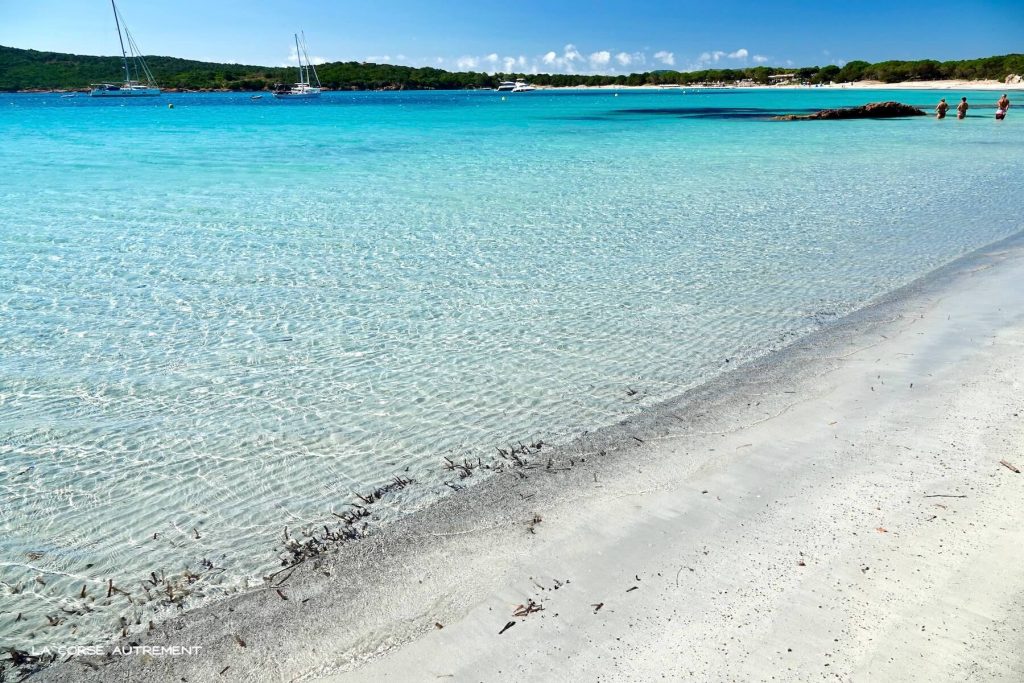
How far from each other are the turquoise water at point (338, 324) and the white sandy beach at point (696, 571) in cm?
54

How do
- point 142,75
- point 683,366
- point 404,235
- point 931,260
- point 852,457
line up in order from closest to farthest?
point 852,457 → point 683,366 → point 931,260 → point 404,235 → point 142,75

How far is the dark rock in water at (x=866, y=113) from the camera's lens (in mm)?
52219

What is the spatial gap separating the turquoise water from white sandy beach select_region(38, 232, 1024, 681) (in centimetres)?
54

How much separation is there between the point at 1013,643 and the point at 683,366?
163 inches

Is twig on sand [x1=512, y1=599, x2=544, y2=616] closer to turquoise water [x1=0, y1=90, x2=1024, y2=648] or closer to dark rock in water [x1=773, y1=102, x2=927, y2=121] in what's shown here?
turquoise water [x1=0, y1=90, x2=1024, y2=648]

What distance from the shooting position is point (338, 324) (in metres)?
8.41

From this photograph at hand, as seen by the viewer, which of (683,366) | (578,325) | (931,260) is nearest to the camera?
(683,366)

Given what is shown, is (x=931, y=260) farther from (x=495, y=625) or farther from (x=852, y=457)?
(x=495, y=625)

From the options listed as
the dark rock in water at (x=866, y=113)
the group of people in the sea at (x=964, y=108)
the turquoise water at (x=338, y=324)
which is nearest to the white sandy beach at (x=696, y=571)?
the turquoise water at (x=338, y=324)

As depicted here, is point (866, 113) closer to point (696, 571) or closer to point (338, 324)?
point (338, 324)

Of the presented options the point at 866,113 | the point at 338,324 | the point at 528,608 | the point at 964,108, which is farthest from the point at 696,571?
the point at 866,113

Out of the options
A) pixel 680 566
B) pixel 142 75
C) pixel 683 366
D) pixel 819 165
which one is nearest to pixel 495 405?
pixel 683 366

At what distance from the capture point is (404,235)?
1331 cm

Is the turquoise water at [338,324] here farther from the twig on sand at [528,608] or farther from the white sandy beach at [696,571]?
the twig on sand at [528,608]
